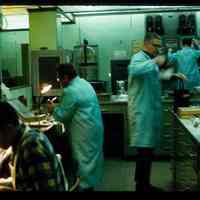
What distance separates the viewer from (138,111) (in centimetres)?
500

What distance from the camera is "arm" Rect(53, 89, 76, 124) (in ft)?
14.1

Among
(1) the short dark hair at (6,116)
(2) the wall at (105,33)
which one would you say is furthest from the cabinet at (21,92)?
(2) the wall at (105,33)

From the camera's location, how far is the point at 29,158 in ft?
7.30

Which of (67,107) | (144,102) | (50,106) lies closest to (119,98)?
(50,106)

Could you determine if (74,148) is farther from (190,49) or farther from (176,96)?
(190,49)

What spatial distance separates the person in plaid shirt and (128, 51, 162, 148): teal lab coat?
2696mm

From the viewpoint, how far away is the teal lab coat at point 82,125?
14.2ft

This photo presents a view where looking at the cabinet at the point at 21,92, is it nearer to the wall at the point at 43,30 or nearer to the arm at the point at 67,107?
the arm at the point at 67,107

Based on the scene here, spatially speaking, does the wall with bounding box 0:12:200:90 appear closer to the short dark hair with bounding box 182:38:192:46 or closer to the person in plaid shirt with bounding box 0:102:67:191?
the short dark hair with bounding box 182:38:192:46

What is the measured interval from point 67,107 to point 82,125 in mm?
223

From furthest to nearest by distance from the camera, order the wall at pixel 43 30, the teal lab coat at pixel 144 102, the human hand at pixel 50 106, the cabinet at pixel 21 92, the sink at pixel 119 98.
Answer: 1. the wall at pixel 43 30
2. the sink at pixel 119 98
3. the human hand at pixel 50 106
4. the cabinet at pixel 21 92
5. the teal lab coat at pixel 144 102

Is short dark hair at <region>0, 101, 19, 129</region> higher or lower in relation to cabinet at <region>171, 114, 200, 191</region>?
higher

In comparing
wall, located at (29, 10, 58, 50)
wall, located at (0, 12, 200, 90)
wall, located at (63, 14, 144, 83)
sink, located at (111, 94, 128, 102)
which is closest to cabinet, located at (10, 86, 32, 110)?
sink, located at (111, 94, 128, 102)

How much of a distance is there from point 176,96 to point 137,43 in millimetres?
3680
